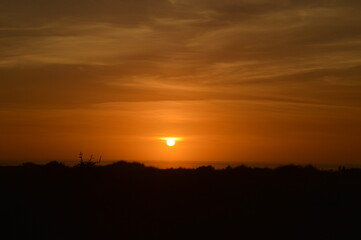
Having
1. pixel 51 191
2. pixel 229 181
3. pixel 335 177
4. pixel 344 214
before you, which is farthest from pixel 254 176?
pixel 51 191

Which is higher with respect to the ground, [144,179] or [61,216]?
[144,179]

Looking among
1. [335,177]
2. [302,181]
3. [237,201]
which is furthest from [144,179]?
[335,177]

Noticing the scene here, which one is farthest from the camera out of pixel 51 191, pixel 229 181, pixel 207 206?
pixel 229 181

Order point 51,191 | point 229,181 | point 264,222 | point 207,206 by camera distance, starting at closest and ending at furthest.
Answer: point 264,222, point 207,206, point 51,191, point 229,181

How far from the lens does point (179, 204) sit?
2208cm

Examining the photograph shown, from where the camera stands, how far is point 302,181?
24875 mm

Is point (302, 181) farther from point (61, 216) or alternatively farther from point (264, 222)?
point (61, 216)

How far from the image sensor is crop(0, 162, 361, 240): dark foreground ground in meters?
19.4

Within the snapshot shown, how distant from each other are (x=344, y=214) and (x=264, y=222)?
3203 mm

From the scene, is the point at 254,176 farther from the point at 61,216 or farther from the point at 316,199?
the point at 61,216

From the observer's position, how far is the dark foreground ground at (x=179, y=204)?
1944 centimetres

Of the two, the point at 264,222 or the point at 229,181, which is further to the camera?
the point at 229,181

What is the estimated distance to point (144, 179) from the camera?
26.1m

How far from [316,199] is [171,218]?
6164 mm
